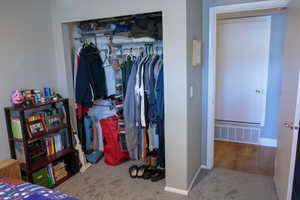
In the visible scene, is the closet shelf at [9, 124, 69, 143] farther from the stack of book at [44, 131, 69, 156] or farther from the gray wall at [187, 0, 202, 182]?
the gray wall at [187, 0, 202, 182]

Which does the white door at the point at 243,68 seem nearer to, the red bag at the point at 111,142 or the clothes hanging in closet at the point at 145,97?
the clothes hanging in closet at the point at 145,97

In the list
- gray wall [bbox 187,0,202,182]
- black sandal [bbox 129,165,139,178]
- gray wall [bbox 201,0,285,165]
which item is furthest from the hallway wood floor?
black sandal [bbox 129,165,139,178]

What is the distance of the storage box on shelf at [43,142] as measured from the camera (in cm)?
230

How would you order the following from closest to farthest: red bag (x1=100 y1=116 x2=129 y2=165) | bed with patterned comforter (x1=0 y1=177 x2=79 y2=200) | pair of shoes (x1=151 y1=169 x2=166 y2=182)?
1. bed with patterned comforter (x1=0 y1=177 x2=79 y2=200)
2. pair of shoes (x1=151 y1=169 x2=166 y2=182)
3. red bag (x1=100 y1=116 x2=129 y2=165)

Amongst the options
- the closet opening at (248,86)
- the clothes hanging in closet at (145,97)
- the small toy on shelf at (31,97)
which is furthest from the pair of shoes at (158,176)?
the small toy on shelf at (31,97)

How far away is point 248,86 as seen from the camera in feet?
12.0

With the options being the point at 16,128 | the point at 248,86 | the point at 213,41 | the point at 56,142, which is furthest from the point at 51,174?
the point at 248,86

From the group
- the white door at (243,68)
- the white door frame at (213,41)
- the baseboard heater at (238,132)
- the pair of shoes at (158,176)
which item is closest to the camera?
the white door frame at (213,41)

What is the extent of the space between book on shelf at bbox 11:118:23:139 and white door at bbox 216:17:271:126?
302 centimetres

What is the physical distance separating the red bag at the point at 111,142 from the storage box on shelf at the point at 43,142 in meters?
0.44

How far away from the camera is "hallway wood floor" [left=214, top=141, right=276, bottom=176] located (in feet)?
9.72

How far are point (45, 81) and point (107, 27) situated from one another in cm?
106

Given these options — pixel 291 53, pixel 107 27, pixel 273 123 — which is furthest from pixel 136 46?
pixel 273 123

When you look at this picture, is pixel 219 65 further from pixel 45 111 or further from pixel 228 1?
pixel 45 111
